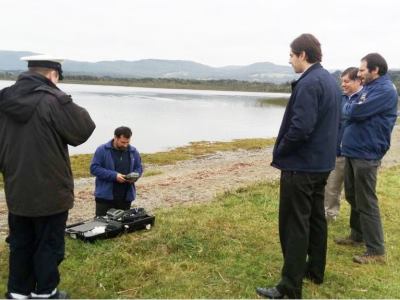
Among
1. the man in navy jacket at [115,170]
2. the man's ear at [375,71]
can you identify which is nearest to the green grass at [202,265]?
the man in navy jacket at [115,170]

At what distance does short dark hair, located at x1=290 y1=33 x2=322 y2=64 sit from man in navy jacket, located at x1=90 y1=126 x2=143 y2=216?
298cm

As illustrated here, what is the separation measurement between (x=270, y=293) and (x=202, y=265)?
1.00 meters

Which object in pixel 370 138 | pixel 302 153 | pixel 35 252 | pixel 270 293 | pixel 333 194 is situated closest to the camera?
pixel 35 252

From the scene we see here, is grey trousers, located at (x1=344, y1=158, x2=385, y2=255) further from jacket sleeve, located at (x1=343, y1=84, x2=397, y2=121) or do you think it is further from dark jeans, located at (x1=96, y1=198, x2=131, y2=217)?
dark jeans, located at (x1=96, y1=198, x2=131, y2=217)

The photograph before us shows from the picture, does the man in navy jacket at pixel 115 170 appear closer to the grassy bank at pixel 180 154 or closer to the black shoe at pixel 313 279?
the black shoe at pixel 313 279

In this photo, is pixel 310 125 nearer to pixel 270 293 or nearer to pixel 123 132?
pixel 270 293

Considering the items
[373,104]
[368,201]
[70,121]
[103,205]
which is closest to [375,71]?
[373,104]

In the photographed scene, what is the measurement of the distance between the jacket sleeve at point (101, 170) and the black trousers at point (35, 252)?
236 centimetres

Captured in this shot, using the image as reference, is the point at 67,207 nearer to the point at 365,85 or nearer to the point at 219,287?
the point at 219,287

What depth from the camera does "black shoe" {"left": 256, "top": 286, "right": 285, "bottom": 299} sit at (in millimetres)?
4262

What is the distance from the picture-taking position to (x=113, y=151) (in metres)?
6.62

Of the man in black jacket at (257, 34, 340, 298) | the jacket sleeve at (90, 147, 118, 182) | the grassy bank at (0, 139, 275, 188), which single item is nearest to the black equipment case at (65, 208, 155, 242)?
the jacket sleeve at (90, 147, 118, 182)

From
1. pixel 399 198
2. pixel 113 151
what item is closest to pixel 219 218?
pixel 113 151

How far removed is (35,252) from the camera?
3898mm
